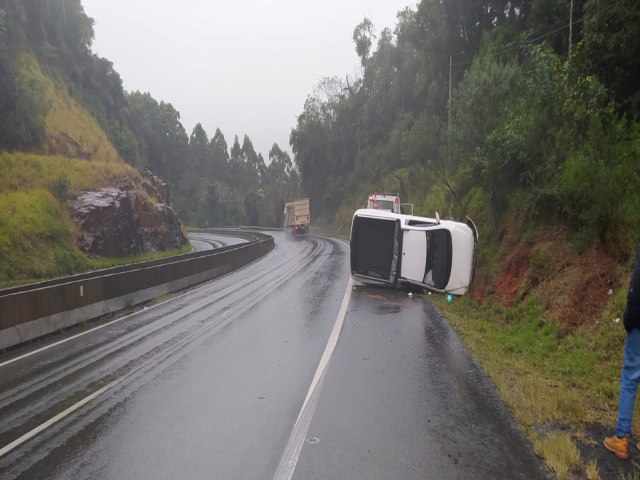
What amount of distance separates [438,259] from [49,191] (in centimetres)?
2789

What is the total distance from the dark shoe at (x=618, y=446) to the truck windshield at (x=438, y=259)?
29.0ft

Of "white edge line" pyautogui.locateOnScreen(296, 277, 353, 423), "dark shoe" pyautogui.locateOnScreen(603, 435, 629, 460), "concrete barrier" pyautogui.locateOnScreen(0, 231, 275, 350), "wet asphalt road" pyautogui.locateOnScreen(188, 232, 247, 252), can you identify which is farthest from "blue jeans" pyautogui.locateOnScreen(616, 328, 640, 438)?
"wet asphalt road" pyautogui.locateOnScreen(188, 232, 247, 252)

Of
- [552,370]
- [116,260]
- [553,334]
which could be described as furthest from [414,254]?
[116,260]

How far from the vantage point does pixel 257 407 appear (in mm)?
5910

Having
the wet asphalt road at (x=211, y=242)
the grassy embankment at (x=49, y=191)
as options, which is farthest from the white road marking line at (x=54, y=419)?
the wet asphalt road at (x=211, y=242)

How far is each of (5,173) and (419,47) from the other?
101 feet

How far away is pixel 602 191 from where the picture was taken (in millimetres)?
9602

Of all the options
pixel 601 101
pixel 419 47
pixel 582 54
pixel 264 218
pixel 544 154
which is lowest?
pixel 264 218

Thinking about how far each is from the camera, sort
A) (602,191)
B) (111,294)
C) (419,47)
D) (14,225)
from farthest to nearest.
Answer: (419,47), (14,225), (111,294), (602,191)

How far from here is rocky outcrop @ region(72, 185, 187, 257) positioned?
32.8 m

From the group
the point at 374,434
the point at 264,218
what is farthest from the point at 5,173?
the point at 264,218

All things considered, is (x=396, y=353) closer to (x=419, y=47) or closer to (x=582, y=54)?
(x=582, y=54)

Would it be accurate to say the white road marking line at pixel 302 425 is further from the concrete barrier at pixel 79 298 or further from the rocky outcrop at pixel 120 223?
the rocky outcrop at pixel 120 223

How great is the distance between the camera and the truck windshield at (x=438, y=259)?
13398 millimetres
